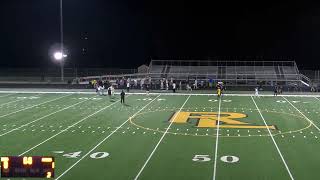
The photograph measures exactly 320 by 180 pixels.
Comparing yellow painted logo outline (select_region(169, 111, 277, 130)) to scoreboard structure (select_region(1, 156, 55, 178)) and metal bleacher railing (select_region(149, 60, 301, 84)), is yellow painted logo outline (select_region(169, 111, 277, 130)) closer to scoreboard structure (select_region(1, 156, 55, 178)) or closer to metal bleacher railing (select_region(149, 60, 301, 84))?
scoreboard structure (select_region(1, 156, 55, 178))

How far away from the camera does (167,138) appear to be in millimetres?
18719

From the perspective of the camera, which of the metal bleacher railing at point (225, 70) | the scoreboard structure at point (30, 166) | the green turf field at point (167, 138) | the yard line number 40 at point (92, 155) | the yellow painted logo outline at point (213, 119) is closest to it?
the scoreboard structure at point (30, 166)

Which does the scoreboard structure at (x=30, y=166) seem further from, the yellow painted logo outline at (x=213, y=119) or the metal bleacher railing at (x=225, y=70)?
the metal bleacher railing at (x=225, y=70)

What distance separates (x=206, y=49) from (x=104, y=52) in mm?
10336

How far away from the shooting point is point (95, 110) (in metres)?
26.8

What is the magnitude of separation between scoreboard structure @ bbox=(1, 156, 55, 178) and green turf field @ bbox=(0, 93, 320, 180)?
6118mm

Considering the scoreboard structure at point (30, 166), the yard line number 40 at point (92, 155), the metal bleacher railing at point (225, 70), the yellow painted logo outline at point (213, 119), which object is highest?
the metal bleacher railing at point (225, 70)

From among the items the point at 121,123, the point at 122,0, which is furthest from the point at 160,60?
the point at 121,123

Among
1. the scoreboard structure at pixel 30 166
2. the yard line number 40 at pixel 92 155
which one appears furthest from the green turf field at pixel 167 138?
the scoreboard structure at pixel 30 166

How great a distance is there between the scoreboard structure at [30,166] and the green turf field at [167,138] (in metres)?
6.12

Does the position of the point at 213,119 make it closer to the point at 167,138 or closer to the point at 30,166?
the point at 167,138

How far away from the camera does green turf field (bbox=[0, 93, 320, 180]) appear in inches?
554

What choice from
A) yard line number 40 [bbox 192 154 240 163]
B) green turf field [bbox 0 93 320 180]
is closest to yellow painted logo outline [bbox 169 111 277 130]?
green turf field [bbox 0 93 320 180]

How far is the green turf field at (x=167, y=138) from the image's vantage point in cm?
1408
